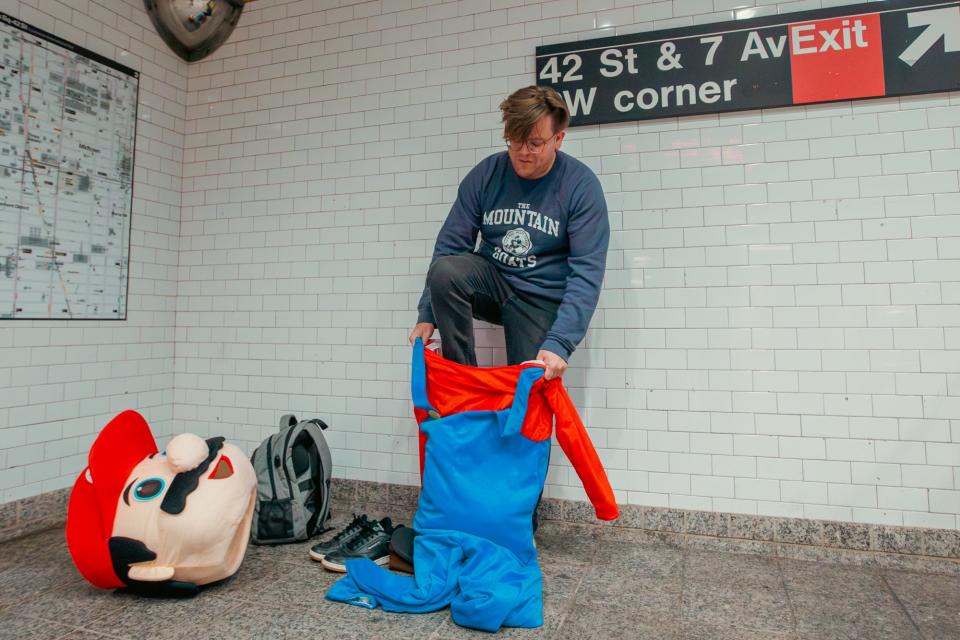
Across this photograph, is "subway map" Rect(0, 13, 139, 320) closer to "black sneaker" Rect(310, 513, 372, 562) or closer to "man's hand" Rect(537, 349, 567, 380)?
"black sneaker" Rect(310, 513, 372, 562)

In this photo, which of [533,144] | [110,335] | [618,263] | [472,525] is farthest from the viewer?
[110,335]

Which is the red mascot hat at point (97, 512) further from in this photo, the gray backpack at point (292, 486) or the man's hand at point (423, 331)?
the man's hand at point (423, 331)

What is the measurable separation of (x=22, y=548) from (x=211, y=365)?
3.49 feet

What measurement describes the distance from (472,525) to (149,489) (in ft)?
2.98

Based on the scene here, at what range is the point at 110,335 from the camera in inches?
99.5

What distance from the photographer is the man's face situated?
5.71ft

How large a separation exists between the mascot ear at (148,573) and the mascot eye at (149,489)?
0.18 metres

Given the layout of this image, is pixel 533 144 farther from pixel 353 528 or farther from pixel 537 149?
pixel 353 528

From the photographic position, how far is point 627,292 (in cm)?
218

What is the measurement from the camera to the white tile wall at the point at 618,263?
1.94 meters

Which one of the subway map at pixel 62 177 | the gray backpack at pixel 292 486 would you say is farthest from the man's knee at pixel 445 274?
the subway map at pixel 62 177

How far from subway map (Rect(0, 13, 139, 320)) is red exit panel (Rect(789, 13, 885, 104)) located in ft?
9.66

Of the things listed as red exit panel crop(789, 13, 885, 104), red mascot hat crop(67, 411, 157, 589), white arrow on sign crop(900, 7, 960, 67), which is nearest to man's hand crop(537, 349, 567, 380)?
red mascot hat crop(67, 411, 157, 589)

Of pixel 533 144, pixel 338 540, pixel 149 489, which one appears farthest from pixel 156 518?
pixel 533 144
